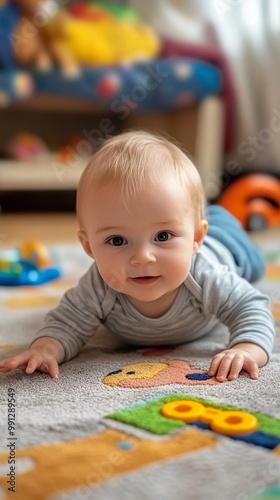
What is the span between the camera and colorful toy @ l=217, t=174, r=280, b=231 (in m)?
1.89

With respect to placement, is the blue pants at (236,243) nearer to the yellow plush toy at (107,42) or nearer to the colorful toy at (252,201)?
the colorful toy at (252,201)

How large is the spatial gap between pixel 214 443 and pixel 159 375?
0.63 ft

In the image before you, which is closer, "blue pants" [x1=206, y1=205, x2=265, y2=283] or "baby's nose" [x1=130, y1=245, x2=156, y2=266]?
"baby's nose" [x1=130, y1=245, x2=156, y2=266]

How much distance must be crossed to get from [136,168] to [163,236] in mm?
80

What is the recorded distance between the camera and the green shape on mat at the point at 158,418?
582 mm

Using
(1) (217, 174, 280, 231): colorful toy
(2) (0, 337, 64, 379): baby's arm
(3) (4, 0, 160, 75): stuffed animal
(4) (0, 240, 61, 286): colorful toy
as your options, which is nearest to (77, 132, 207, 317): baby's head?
(2) (0, 337, 64, 379): baby's arm

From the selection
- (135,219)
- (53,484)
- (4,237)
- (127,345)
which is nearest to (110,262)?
(135,219)

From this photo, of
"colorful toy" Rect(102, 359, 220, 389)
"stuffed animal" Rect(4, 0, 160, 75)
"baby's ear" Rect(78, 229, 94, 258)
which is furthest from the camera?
"stuffed animal" Rect(4, 0, 160, 75)

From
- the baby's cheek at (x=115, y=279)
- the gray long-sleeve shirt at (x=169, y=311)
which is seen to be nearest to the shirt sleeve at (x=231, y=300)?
the gray long-sleeve shirt at (x=169, y=311)

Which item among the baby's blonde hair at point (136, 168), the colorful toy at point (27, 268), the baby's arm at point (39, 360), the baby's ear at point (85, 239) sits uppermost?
the baby's blonde hair at point (136, 168)

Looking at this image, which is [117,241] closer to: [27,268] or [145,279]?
[145,279]

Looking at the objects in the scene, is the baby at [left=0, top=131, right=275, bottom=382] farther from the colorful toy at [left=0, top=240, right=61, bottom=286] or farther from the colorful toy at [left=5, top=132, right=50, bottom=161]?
the colorful toy at [left=5, top=132, right=50, bottom=161]

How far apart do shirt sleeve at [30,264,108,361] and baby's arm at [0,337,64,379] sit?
4 centimetres

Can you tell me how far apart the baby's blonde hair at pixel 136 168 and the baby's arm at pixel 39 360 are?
147mm
